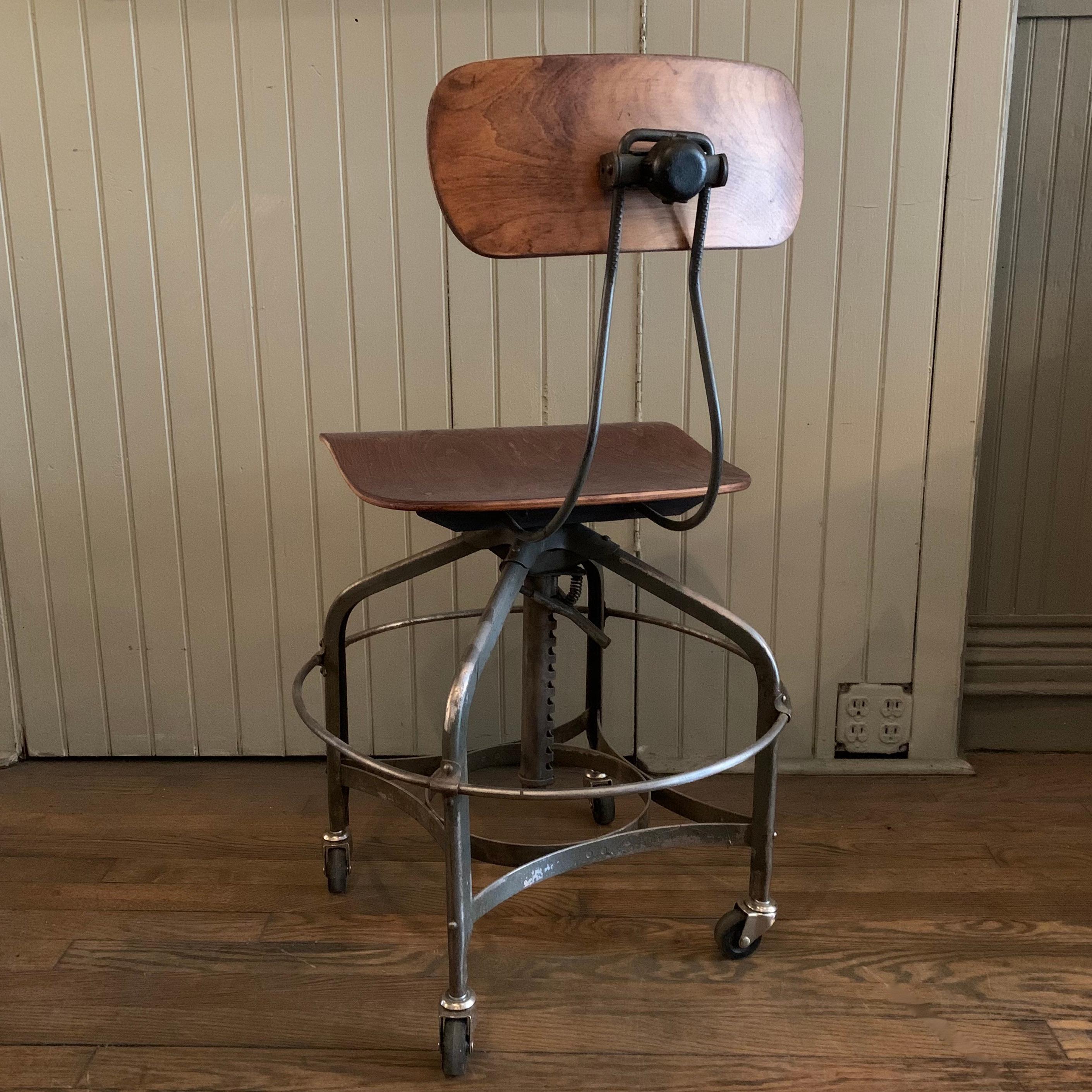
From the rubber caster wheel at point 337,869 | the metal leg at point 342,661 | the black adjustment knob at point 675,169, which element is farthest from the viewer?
the rubber caster wheel at point 337,869

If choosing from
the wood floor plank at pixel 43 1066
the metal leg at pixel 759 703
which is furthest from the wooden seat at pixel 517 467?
the wood floor plank at pixel 43 1066

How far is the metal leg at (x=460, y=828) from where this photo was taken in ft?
3.74

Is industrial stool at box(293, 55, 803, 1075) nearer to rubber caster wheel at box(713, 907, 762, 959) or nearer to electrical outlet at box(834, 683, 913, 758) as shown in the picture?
rubber caster wheel at box(713, 907, 762, 959)

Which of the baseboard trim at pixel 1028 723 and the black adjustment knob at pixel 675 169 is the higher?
the black adjustment knob at pixel 675 169

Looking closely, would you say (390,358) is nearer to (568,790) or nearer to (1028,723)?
(568,790)

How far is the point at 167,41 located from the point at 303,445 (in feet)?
2.15

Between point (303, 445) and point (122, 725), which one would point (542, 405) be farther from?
point (122, 725)

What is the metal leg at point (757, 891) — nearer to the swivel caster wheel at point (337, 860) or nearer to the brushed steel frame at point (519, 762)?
the brushed steel frame at point (519, 762)

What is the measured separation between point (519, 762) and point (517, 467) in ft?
1.77

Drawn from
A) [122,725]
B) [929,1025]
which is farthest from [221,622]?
[929,1025]

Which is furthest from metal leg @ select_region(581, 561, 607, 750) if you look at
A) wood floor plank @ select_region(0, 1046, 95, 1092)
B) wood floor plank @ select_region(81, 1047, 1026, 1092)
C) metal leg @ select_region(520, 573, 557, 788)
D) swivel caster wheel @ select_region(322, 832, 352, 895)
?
wood floor plank @ select_region(0, 1046, 95, 1092)

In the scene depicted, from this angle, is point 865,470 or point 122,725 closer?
point 865,470

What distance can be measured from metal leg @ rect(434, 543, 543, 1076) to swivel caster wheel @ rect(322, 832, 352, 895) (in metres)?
0.35

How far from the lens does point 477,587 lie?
6.13 feet
